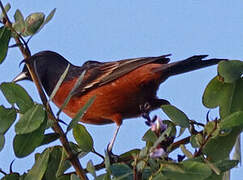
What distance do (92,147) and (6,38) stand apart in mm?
546

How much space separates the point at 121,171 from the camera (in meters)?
1.69

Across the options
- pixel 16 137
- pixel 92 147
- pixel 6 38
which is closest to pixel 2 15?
pixel 6 38

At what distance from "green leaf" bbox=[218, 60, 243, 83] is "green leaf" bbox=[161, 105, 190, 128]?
21 centimetres

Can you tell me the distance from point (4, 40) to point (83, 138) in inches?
19.8

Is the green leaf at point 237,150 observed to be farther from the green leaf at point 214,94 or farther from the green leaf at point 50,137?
the green leaf at point 50,137

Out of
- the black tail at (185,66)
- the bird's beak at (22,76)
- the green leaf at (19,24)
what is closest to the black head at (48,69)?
the bird's beak at (22,76)

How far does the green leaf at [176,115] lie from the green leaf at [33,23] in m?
0.56

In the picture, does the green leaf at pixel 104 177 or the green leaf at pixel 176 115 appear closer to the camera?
the green leaf at pixel 104 177

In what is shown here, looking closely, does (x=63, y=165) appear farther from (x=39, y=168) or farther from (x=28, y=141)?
(x=28, y=141)

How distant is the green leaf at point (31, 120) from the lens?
1.85m

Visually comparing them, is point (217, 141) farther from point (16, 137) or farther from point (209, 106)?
point (16, 137)

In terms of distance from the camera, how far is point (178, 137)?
81.3 inches

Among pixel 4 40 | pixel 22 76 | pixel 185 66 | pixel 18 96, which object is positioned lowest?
pixel 22 76

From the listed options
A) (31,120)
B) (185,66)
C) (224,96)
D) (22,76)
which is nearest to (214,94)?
(224,96)
